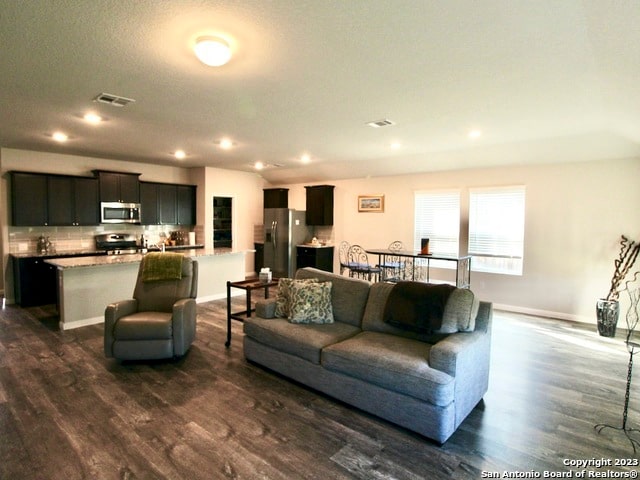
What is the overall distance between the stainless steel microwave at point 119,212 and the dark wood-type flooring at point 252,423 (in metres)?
3.32

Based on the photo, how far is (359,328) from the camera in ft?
11.4

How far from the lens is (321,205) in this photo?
28.0ft

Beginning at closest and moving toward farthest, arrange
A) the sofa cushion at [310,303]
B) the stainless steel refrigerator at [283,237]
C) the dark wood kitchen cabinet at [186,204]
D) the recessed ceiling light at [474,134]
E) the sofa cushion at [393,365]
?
the sofa cushion at [393,365]
the sofa cushion at [310,303]
the recessed ceiling light at [474,134]
the dark wood kitchen cabinet at [186,204]
the stainless steel refrigerator at [283,237]

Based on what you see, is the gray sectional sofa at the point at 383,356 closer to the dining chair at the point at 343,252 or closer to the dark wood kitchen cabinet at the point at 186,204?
the dining chair at the point at 343,252

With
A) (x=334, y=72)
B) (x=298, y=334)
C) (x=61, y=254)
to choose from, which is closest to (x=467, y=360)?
(x=298, y=334)

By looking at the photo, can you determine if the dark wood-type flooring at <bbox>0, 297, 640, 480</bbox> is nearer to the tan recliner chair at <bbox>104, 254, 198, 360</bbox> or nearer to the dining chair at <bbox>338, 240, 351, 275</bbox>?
the tan recliner chair at <bbox>104, 254, 198, 360</bbox>

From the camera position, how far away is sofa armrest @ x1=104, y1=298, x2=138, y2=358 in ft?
12.0

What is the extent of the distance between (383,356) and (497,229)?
14.8 feet

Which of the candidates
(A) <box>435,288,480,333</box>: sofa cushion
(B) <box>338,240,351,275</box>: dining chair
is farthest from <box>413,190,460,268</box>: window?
(A) <box>435,288,480,333</box>: sofa cushion

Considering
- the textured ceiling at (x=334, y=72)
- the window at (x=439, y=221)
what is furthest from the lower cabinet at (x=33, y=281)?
the window at (x=439, y=221)

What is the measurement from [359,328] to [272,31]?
2564mm

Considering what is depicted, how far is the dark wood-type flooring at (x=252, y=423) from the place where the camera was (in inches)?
87.3

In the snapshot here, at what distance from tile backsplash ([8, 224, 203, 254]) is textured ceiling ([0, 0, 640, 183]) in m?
1.77

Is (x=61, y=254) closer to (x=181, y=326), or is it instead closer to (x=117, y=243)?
(x=117, y=243)
